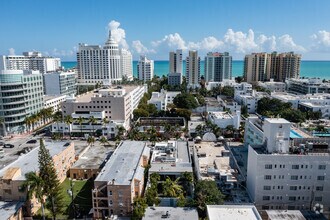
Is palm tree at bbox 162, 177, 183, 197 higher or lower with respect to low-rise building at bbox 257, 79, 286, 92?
lower

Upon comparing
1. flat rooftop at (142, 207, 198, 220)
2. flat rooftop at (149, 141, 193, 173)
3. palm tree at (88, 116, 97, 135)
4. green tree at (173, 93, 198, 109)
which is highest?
green tree at (173, 93, 198, 109)

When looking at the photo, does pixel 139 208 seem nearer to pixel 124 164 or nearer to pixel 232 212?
pixel 232 212

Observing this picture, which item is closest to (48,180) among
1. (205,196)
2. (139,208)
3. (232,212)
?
(139,208)

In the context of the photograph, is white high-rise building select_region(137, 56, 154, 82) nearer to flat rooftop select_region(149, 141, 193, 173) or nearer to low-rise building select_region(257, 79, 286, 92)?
low-rise building select_region(257, 79, 286, 92)

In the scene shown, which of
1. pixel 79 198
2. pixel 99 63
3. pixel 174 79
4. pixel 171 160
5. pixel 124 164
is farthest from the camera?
pixel 99 63

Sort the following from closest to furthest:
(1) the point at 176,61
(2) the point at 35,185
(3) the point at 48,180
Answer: (2) the point at 35,185
(3) the point at 48,180
(1) the point at 176,61

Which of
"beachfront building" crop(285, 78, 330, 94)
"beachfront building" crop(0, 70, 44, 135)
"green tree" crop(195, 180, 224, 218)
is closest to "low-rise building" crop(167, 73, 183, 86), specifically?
"beachfront building" crop(285, 78, 330, 94)

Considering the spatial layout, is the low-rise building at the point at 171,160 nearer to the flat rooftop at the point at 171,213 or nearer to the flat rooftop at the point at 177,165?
the flat rooftop at the point at 177,165
